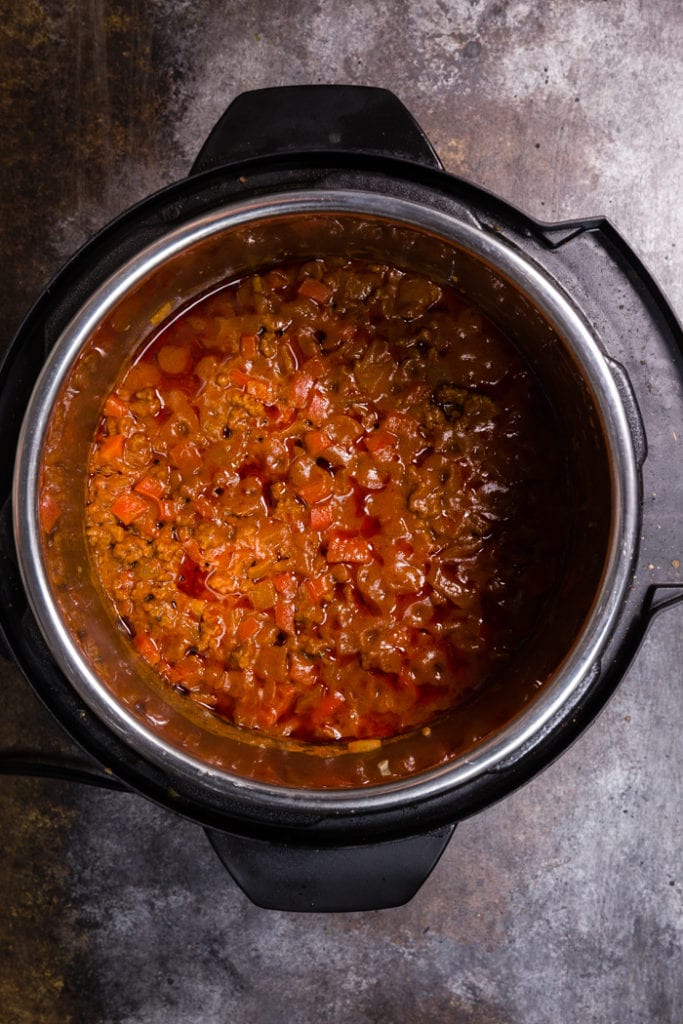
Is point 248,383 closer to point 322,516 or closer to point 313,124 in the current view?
point 322,516

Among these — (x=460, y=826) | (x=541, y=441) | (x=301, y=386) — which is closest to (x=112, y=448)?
(x=301, y=386)

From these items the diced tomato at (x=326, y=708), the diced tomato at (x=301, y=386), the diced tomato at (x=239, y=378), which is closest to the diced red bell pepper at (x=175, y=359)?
the diced tomato at (x=239, y=378)

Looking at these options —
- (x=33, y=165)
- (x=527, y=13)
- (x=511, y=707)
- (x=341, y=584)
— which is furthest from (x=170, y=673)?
(x=527, y=13)

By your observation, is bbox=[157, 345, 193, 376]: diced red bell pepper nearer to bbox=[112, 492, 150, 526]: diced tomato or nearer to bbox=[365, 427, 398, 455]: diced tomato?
bbox=[112, 492, 150, 526]: diced tomato

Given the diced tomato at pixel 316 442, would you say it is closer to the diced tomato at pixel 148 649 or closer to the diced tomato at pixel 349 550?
the diced tomato at pixel 349 550

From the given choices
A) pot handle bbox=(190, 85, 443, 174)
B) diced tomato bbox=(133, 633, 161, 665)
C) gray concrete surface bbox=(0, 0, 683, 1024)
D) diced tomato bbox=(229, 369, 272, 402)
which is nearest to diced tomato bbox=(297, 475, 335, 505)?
diced tomato bbox=(229, 369, 272, 402)

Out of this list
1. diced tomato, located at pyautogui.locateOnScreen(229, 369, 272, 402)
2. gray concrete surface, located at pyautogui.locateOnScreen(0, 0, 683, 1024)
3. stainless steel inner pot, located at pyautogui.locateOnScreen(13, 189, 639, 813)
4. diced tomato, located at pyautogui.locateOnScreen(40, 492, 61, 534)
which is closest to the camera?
stainless steel inner pot, located at pyautogui.locateOnScreen(13, 189, 639, 813)
